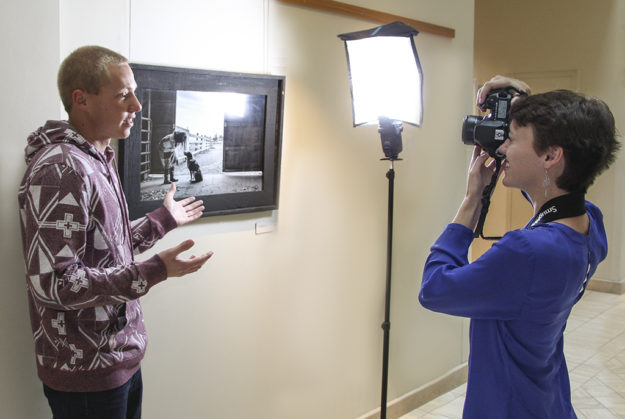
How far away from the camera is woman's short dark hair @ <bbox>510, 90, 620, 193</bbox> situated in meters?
1.51

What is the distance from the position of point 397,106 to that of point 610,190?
468cm

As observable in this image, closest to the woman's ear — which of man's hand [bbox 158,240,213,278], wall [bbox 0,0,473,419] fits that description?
man's hand [bbox 158,240,213,278]

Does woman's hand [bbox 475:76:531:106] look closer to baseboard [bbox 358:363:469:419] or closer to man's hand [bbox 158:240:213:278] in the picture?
man's hand [bbox 158:240:213:278]

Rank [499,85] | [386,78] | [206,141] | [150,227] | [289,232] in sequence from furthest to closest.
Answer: [289,232] → [386,78] → [206,141] → [150,227] → [499,85]

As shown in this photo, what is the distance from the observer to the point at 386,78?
2666mm

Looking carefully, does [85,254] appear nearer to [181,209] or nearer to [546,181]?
[181,209]

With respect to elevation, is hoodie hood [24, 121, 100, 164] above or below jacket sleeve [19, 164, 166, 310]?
above

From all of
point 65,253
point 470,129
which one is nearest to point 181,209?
point 65,253

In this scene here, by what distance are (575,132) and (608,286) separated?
5.71m

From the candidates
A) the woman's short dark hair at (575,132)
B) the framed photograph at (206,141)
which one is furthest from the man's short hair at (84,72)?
the woman's short dark hair at (575,132)

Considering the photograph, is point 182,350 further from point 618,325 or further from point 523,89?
point 618,325

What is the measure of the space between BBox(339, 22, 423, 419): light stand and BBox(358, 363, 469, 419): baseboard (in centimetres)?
155

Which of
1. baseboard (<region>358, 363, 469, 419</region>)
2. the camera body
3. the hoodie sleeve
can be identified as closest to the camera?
the camera body

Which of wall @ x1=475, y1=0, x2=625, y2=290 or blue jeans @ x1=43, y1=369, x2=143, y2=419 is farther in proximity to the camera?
wall @ x1=475, y1=0, x2=625, y2=290
